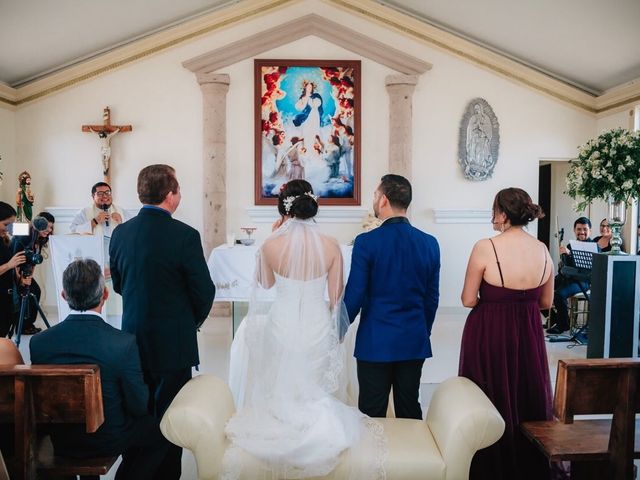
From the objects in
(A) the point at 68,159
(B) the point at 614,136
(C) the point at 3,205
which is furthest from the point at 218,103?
(B) the point at 614,136

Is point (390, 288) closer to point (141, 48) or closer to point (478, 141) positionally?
point (478, 141)

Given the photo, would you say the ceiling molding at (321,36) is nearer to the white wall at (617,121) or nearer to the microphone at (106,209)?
the white wall at (617,121)

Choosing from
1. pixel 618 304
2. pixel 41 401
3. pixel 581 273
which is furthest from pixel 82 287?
pixel 581 273

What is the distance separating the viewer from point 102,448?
2512mm

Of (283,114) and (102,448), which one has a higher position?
(283,114)

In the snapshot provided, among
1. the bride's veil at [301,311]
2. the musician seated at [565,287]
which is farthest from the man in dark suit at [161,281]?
the musician seated at [565,287]

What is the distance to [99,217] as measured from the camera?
6.69 m

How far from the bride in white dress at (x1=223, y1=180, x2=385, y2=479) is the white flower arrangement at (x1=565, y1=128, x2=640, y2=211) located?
300cm

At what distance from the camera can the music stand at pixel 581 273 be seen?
624 cm

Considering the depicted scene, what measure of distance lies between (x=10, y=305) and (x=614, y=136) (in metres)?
5.28

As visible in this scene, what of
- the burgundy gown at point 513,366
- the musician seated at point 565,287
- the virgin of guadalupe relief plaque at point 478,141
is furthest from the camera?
the virgin of guadalupe relief plaque at point 478,141

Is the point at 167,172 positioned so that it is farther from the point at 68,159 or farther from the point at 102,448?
the point at 68,159

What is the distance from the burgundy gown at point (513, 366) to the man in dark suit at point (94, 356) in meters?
1.70

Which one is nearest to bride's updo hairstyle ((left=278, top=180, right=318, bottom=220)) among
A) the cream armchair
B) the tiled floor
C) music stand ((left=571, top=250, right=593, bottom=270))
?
the cream armchair
